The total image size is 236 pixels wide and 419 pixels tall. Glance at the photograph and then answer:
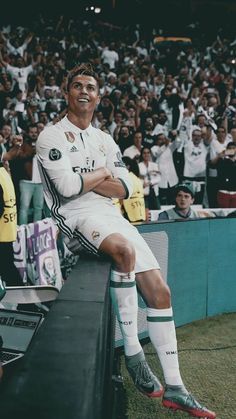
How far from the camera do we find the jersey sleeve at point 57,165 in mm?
2975

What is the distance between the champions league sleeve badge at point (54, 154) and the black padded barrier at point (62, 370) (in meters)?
1.04

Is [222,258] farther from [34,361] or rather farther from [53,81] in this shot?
[53,81]

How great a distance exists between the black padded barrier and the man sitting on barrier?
71cm

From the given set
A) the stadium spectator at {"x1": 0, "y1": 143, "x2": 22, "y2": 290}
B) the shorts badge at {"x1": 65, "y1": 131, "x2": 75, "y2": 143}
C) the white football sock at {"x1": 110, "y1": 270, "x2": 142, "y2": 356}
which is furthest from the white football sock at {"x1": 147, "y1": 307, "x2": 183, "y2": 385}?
the stadium spectator at {"x1": 0, "y1": 143, "x2": 22, "y2": 290}

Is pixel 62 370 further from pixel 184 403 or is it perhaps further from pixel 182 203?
pixel 182 203

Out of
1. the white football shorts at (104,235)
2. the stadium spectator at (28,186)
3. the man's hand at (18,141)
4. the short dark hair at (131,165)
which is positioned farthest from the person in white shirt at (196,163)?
the white football shorts at (104,235)

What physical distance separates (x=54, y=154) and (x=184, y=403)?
1525 mm

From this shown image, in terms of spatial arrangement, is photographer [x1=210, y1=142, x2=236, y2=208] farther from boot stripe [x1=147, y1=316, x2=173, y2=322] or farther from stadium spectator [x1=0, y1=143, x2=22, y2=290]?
boot stripe [x1=147, y1=316, x2=173, y2=322]

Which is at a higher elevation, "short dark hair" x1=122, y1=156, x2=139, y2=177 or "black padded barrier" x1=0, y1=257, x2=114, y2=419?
"black padded barrier" x1=0, y1=257, x2=114, y2=419

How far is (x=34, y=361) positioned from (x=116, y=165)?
2.05m

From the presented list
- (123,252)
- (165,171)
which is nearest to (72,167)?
(123,252)

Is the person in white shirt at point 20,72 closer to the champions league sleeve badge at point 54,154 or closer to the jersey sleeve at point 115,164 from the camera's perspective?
the jersey sleeve at point 115,164

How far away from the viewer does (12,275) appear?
487 centimetres

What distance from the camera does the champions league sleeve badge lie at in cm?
303
